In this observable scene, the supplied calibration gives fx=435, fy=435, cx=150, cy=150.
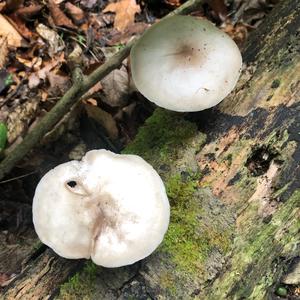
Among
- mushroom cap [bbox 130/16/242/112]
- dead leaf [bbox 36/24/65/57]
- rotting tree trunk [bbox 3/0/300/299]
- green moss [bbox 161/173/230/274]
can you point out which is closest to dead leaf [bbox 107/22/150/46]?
dead leaf [bbox 36/24/65/57]

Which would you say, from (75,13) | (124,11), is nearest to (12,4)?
(75,13)

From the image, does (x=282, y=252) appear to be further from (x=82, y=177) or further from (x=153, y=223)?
(x=82, y=177)

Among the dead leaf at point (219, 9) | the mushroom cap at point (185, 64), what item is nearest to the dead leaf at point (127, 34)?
the dead leaf at point (219, 9)

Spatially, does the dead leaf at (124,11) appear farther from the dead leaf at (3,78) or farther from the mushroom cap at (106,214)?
the mushroom cap at (106,214)

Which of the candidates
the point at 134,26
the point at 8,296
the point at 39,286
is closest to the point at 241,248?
the point at 39,286

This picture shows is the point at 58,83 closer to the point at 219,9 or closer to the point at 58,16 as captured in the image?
the point at 58,16

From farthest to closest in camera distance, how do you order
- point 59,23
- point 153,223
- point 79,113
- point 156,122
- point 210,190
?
point 59,23
point 79,113
point 156,122
point 210,190
point 153,223
